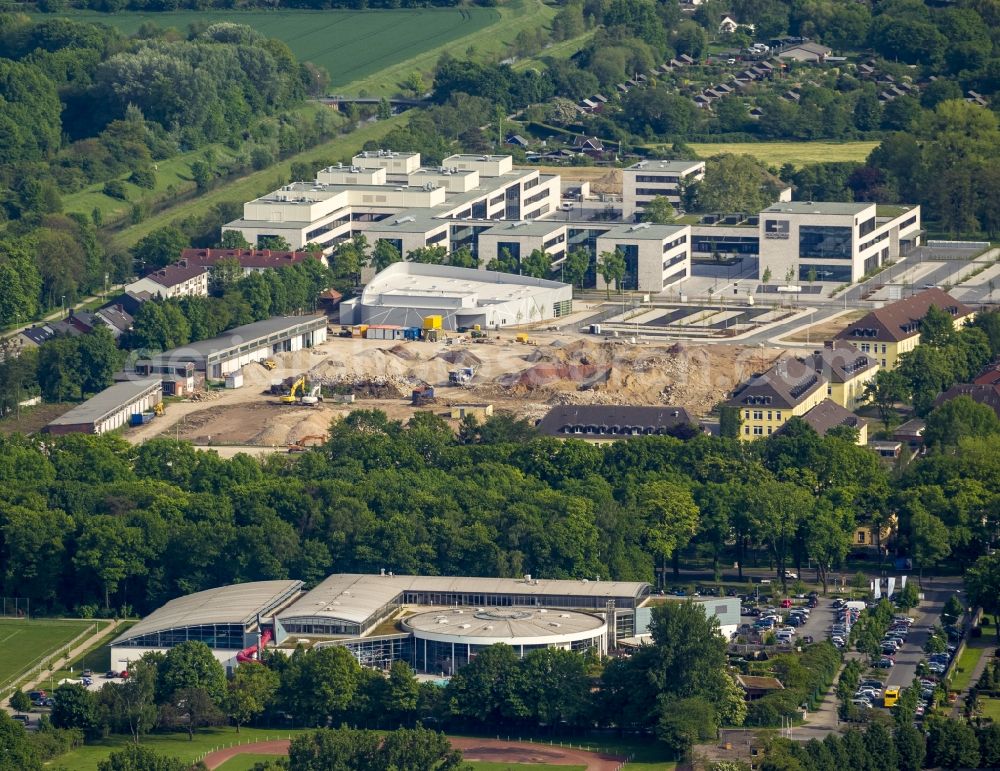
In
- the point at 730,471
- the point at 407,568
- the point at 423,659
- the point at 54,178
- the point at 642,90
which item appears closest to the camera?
the point at 423,659

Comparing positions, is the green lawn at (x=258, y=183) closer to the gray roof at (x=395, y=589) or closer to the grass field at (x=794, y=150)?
the grass field at (x=794, y=150)

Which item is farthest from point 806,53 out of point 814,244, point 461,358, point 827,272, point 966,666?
point 966,666

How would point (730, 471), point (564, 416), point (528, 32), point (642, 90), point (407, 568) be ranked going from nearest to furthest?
point (407, 568) → point (730, 471) → point (564, 416) → point (642, 90) → point (528, 32)

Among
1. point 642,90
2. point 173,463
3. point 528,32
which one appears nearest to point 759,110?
point 642,90

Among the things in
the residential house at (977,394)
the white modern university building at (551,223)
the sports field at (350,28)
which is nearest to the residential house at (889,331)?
the residential house at (977,394)

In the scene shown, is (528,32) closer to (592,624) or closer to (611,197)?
(611,197)

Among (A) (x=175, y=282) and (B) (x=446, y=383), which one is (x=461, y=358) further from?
(A) (x=175, y=282)

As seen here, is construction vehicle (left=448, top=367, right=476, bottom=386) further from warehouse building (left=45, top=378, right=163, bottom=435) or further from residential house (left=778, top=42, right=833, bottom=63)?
residential house (left=778, top=42, right=833, bottom=63)
